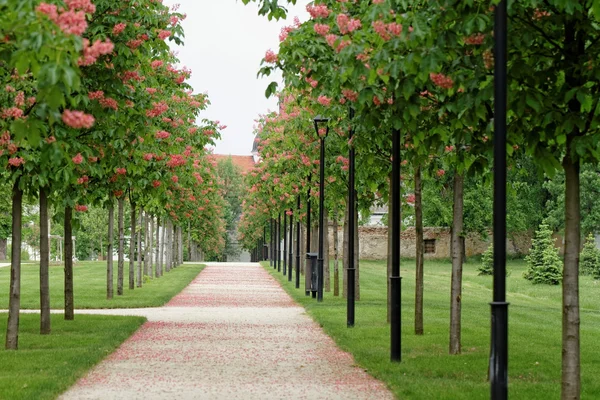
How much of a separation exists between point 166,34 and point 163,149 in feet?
17.3

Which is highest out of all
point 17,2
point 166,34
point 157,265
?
point 166,34

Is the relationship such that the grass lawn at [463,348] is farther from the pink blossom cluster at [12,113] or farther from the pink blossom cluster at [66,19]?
the pink blossom cluster at [66,19]

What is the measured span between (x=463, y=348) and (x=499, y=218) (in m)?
7.27

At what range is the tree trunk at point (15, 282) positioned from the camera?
47.4ft

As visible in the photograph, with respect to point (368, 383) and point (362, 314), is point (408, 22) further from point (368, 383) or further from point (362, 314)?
point (362, 314)

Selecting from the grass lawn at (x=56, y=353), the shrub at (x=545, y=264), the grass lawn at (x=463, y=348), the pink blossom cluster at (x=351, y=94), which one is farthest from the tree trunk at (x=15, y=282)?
the shrub at (x=545, y=264)

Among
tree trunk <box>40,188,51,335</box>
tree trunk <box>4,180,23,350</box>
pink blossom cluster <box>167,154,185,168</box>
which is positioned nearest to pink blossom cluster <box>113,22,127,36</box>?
tree trunk <box>4,180,23,350</box>

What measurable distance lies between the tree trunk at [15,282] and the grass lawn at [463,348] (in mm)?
4841

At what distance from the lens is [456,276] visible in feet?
47.6

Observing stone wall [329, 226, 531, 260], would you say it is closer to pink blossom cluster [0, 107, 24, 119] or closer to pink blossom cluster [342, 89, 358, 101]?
pink blossom cluster [0, 107, 24, 119]

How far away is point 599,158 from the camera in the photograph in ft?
32.8

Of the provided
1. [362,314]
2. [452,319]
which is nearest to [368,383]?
[452,319]

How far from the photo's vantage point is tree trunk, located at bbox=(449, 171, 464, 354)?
1423 centimetres

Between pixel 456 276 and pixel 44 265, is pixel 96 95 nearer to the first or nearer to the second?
pixel 44 265
